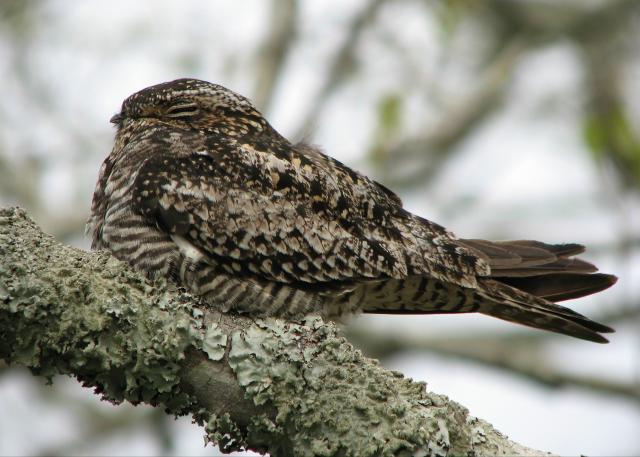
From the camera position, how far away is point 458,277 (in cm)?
395

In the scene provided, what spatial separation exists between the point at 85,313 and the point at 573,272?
2194 mm

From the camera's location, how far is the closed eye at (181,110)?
4.27 m

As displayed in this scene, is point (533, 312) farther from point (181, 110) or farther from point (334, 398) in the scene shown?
point (181, 110)

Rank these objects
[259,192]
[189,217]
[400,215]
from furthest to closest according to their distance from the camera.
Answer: [400,215] → [259,192] → [189,217]

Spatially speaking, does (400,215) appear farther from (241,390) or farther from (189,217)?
(241,390)

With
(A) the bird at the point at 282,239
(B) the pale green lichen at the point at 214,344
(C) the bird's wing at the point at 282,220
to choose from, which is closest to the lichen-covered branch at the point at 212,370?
(B) the pale green lichen at the point at 214,344

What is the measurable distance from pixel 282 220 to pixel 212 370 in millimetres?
1181

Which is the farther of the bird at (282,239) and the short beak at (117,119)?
the short beak at (117,119)

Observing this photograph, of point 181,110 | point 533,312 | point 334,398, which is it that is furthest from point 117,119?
point 334,398

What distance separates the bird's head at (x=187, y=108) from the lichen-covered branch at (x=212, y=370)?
157 centimetres

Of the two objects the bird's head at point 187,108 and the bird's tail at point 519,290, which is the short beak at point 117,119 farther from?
the bird's tail at point 519,290

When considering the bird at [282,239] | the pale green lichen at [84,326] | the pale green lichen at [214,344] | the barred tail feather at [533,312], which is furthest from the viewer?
the barred tail feather at [533,312]

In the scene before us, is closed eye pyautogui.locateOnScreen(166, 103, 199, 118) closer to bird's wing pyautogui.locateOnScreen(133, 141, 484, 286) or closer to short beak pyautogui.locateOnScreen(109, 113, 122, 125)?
short beak pyautogui.locateOnScreen(109, 113, 122, 125)

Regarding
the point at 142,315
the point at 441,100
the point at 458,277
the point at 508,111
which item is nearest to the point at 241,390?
the point at 142,315
